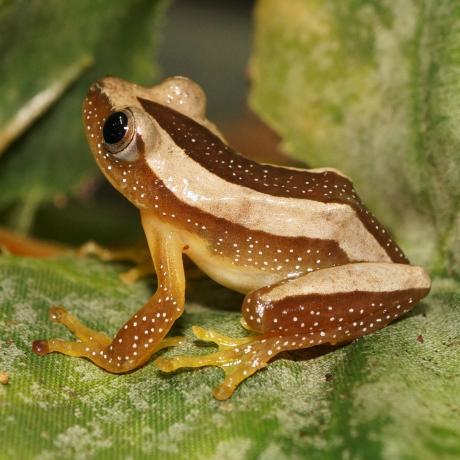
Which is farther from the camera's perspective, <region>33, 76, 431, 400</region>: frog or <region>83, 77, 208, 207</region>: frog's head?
<region>83, 77, 208, 207</region>: frog's head

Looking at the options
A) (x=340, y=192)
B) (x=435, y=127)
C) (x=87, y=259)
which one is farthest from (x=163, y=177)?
(x=435, y=127)

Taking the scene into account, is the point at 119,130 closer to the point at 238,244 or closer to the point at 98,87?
the point at 98,87

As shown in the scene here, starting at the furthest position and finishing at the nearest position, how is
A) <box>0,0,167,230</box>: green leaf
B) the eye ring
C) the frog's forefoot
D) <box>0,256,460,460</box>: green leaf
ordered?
<box>0,0,167,230</box>: green leaf
the eye ring
the frog's forefoot
<box>0,256,460,460</box>: green leaf

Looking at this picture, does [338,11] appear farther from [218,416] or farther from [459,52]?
[218,416]

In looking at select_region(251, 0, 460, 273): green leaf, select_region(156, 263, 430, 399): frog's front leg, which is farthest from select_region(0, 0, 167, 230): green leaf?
select_region(156, 263, 430, 399): frog's front leg

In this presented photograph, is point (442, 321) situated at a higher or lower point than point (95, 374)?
higher

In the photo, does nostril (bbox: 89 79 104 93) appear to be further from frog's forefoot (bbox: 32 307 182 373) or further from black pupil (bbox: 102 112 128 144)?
frog's forefoot (bbox: 32 307 182 373)

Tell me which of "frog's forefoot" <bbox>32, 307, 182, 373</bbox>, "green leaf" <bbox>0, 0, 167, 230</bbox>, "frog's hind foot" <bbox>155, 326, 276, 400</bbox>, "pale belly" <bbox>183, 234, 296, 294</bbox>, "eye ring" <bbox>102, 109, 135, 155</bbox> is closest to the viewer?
"frog's hind foot" <bbox>155, 326, 276, 400</bbox>
